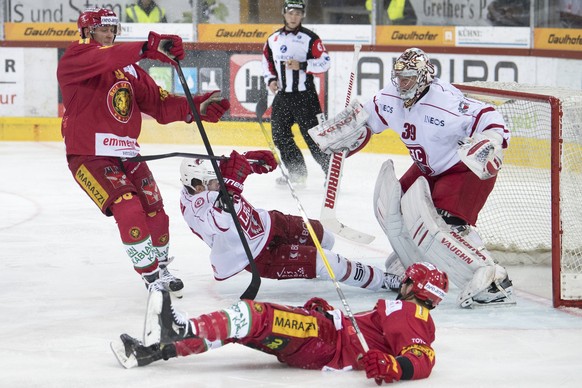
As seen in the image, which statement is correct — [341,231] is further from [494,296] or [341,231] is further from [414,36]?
[414,36]

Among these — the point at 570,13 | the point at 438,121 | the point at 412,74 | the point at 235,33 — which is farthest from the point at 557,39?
the point at 412,74

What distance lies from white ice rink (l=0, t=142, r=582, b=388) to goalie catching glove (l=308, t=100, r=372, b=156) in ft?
1.97

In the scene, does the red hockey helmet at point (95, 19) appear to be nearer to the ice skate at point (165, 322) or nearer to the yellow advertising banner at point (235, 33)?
the ice skate at point (165, 322)

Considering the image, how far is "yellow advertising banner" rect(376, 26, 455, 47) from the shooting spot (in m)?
9.13

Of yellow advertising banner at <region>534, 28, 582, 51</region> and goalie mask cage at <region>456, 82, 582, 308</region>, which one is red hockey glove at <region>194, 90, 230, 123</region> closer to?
goalie mask cage at <region>456, 82, 582, 308</region>

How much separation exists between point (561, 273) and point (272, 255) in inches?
43.9

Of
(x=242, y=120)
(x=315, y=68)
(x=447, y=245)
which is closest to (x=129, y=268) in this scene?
(x=447, y=245)

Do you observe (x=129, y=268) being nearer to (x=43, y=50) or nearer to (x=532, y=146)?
(x=532, y=146)

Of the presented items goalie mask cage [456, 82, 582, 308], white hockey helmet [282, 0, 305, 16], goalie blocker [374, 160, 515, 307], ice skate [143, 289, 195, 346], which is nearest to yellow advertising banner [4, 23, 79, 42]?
white hockey helmet [282, 0, 305, 16]

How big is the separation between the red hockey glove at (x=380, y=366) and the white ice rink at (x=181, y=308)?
146mm

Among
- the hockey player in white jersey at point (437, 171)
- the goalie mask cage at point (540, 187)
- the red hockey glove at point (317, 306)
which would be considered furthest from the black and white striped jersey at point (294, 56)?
the red hockey glove at point (317, 306)

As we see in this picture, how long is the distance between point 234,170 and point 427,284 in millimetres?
1061

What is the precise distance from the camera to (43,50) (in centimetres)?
983

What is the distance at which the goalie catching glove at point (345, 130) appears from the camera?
4.89m
